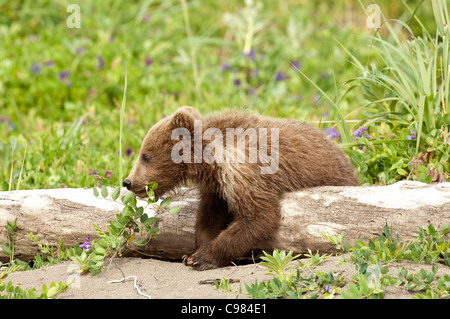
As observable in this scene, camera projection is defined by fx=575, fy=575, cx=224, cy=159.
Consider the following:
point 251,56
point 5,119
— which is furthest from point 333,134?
point 5,119

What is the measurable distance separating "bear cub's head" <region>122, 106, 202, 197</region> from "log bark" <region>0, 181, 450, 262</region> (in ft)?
1.01

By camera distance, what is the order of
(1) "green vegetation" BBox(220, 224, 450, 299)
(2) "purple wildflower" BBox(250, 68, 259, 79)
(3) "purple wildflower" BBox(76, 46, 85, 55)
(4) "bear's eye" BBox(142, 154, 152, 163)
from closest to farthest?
(1) "green vegetation" BBox(220, 224, 450, 299)
(4) "bear's eye" BBox(142, 154, 152, 163)
(3) "purple wildflower" BBox(76, 46, 85, 55)
(2) "purple wildflower" BBox(250, 68, 259, 79)

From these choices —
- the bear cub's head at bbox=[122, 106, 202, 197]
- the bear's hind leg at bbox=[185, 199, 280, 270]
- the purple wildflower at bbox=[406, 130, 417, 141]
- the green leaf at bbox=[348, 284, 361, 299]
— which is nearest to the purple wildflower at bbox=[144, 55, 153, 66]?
the bear cub's head at bbox=[122, 106, 202, 197]

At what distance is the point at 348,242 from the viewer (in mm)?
4066

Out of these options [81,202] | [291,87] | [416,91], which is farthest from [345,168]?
[291,87]

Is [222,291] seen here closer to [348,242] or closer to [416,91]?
[348,242]

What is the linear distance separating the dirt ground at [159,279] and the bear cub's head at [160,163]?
61 centimetres

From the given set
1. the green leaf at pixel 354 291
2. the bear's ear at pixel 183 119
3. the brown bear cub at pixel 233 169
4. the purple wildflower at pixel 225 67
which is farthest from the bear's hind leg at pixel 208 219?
the purple wildflower at pixel 225 67

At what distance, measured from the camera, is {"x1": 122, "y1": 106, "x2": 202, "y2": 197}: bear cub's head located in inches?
173

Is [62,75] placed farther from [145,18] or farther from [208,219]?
[208,219]

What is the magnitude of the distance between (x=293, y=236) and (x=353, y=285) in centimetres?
92

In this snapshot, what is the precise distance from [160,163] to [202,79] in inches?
174

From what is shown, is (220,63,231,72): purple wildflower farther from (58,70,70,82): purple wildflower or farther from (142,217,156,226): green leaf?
(142,217,156,226): green leaf

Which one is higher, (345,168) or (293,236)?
(345,168)
